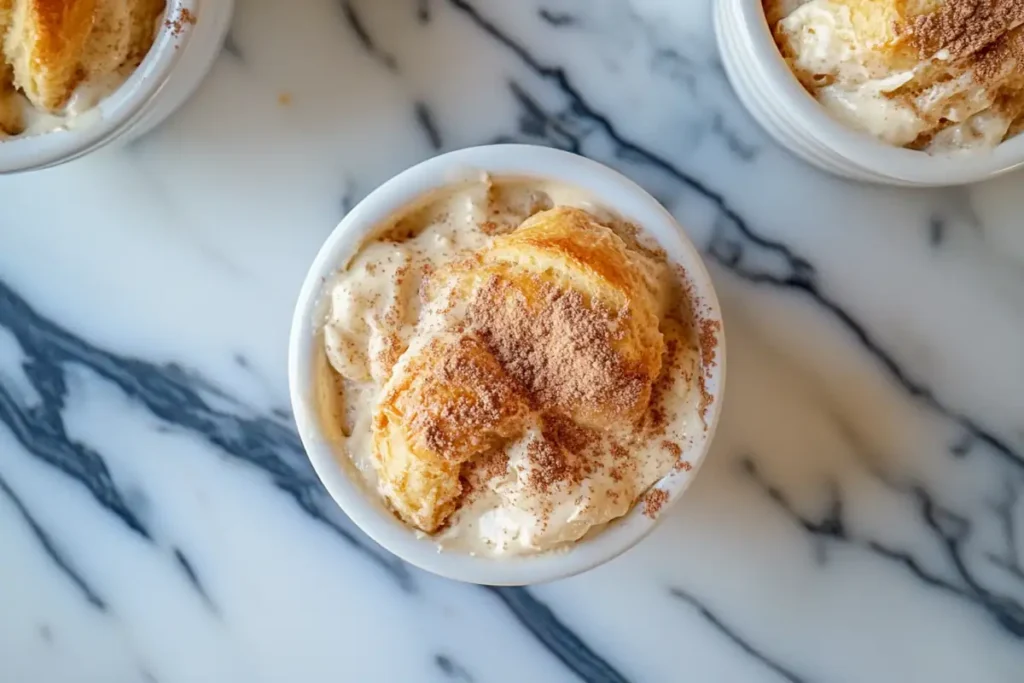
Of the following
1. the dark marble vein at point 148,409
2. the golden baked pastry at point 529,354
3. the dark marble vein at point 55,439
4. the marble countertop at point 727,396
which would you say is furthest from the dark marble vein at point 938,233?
the dark marble vein at point 55,439

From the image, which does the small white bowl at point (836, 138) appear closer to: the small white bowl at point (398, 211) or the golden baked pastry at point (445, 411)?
the small white bowl at point (398, 211)

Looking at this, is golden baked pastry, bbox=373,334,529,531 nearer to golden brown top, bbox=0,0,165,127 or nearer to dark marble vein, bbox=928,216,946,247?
golden brown top, bbox=0,0,165,127

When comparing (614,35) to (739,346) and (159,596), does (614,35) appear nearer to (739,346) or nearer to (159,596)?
(739,346)

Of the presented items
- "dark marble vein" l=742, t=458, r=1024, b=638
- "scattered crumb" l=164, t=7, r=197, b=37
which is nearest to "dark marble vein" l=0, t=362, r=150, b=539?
"scattered crumb" l=164, t=7, r=197, b=37

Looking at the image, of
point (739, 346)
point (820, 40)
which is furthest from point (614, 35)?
point (739, 346)

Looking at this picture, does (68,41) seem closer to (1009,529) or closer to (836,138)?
(836,138)

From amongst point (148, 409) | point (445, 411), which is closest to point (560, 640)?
point (445, 411)
